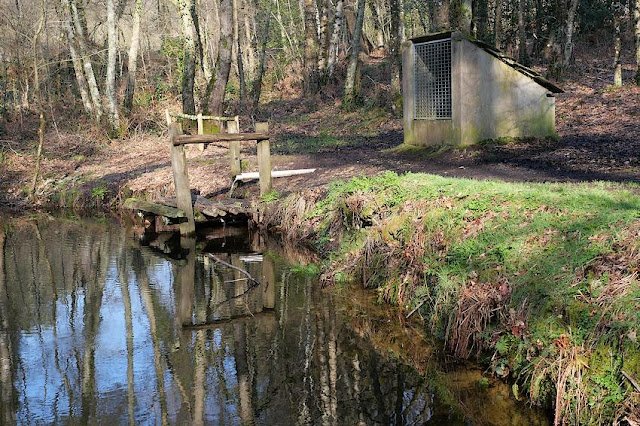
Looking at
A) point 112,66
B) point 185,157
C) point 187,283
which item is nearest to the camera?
point 187,283

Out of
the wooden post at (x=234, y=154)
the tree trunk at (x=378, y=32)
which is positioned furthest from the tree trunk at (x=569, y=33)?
the tree trunk at (x=378, y=32)

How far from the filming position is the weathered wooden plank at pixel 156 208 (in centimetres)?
1321

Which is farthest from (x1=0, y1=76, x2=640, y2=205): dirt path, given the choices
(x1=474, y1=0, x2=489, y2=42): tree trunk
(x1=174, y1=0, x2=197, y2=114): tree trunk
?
(x1=474, y1=0, x2=489, y2=42): tree trunk

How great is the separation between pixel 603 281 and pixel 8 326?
6801 mm

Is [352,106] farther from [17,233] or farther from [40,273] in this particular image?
[40,273]

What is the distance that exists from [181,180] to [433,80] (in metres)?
6.54

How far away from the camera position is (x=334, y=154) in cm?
1791

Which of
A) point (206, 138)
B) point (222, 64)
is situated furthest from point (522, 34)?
point (206, 138)

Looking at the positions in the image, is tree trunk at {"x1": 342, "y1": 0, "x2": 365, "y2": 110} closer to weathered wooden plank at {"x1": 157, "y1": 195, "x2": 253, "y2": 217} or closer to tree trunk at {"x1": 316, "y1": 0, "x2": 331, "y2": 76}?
tree trunk at {"x1": 316, "y1": 0, "x2": 331, "y2": 76}

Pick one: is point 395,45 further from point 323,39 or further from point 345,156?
point 345,156

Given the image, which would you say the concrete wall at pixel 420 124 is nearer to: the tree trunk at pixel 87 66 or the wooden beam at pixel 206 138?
the wooden beam at pixel 206 138

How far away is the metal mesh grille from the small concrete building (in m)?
0.02

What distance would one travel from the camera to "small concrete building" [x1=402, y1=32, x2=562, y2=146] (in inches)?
599

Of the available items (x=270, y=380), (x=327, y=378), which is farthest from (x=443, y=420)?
(x=270, y=380)
